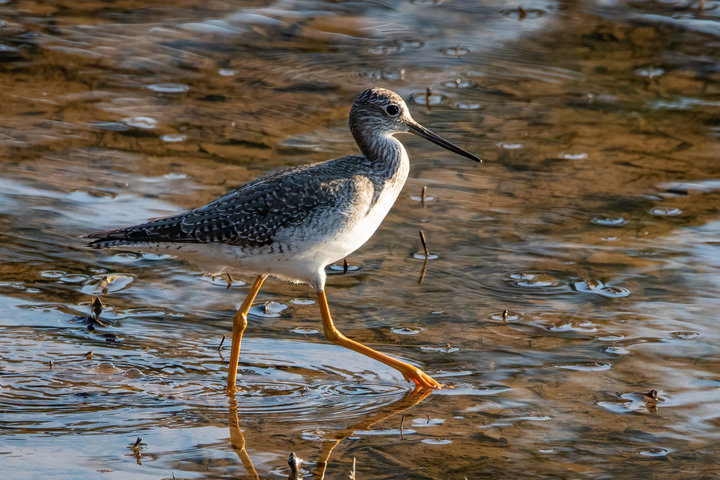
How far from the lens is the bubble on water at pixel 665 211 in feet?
30.8

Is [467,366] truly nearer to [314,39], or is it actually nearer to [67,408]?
[67,408]

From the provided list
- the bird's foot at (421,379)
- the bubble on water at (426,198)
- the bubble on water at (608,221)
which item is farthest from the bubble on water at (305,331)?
the bubble on water at (608,221)

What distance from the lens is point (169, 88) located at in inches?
464

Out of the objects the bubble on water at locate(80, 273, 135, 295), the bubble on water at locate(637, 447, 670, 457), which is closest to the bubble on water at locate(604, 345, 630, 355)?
the bubble on water at locate(637, 447, 670, 457)

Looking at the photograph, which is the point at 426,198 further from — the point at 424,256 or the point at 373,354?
the point at 373,354

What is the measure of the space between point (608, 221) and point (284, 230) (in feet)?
12.2

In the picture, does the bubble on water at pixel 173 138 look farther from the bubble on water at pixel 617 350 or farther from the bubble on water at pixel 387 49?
the bubble on water at pixel 617 350

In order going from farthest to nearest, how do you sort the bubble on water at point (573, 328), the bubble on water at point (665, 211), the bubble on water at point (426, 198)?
the bubble on water at point (426, 198) < the bubble on water at point (665, 211) < the bubble on water at point (573, 328)

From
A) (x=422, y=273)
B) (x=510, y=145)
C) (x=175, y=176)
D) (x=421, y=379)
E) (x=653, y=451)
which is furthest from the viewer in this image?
(x=510, y=145)

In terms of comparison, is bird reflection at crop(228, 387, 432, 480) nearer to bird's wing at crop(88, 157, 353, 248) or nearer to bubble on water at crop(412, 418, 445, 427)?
bubble on water at crop(412, 418, 445, 427)

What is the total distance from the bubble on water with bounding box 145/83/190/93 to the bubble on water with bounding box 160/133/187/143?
3.98ft

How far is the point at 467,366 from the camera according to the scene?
22.9 ft

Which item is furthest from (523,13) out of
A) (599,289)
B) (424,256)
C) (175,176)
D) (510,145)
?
(599,289)

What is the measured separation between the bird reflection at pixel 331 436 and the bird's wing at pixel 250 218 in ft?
3.38
